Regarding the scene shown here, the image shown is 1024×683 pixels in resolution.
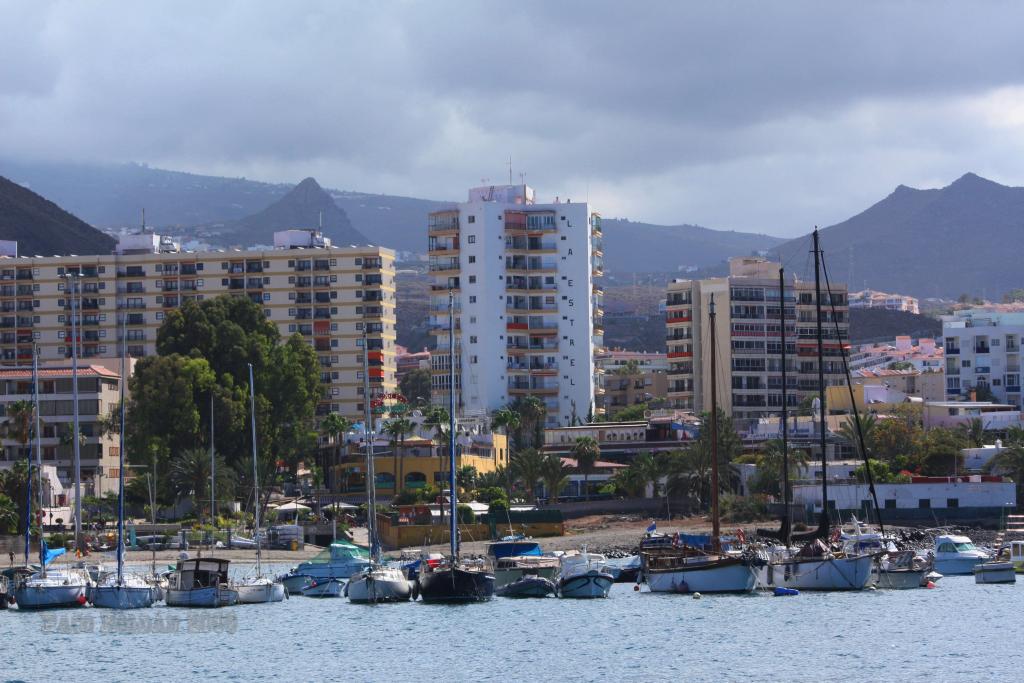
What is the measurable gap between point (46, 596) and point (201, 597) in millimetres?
7340

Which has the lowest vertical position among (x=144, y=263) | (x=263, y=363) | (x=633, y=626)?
(x=633, y=626)

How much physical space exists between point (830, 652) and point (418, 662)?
50.0ft

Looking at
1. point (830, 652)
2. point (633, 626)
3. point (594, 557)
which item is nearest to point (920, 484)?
point (594, 557)

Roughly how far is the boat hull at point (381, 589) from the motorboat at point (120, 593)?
406 inches

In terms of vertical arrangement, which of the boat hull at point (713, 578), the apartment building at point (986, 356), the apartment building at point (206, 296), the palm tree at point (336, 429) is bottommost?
the boat hull at point (713, 578)

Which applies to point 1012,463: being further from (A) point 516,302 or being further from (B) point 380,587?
(A) point 516,302

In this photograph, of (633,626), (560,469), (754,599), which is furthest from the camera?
(560,469)

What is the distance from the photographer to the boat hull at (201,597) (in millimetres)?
80250

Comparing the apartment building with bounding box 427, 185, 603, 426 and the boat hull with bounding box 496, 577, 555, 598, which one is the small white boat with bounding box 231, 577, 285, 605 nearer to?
the boat hull with bounding box 496, 577, 555, 598

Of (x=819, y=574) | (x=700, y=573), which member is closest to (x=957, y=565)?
(x=819, y=574)

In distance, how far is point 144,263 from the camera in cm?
18450

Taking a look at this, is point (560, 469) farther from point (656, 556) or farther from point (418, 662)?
point (418, 662)

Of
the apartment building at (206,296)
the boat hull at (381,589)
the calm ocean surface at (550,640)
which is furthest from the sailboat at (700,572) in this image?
the apartment building at (206,296)

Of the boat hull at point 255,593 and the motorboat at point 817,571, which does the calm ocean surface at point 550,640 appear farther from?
the motorboat at point 817,571
